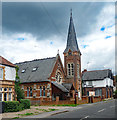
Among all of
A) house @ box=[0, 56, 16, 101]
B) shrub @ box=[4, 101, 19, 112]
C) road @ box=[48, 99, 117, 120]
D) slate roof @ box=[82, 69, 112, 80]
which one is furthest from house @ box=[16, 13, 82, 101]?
slate roof @ box=[82, 69, 112, 80]

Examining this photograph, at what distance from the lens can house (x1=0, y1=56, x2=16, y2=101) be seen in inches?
860

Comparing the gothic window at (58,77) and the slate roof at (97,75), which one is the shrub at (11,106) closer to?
the gothic window at (58,77)

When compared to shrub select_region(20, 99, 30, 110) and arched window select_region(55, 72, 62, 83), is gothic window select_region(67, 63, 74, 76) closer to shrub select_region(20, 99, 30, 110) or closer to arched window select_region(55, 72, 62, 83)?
arched window select_region(55, 72, 62, 83)

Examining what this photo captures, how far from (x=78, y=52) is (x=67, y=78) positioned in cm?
680

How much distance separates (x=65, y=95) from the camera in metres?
34.4

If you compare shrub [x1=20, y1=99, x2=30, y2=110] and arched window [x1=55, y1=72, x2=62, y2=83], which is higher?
arched window [x1=55, y1=72, x2=62, y2=83]

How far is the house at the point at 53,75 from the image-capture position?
3378 cm

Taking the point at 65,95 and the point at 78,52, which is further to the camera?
the point at 78,52

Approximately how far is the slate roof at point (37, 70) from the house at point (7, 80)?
10543 millimetres

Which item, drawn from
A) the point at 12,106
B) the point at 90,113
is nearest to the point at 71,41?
the point at 12,106

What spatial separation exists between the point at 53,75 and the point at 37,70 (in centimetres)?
437

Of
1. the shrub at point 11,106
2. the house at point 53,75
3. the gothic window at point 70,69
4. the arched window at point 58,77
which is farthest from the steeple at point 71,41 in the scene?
the shrub at point 11,106

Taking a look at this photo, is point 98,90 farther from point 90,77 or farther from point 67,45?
point 67,45

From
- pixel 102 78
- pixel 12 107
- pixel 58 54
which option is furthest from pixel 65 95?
pixel 102 78
